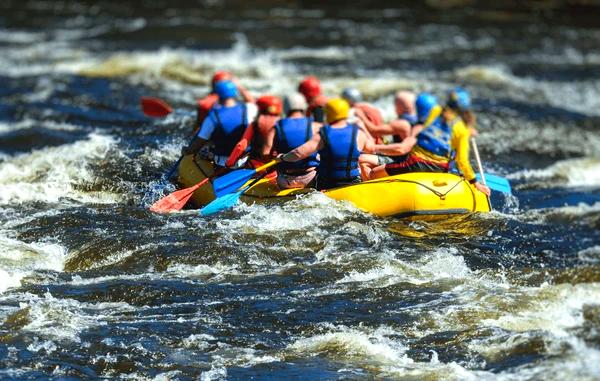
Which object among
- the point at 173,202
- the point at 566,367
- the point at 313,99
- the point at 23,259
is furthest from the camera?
the point at 313,99

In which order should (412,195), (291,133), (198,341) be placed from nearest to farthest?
(198,341) → (412,195) → (291,133)

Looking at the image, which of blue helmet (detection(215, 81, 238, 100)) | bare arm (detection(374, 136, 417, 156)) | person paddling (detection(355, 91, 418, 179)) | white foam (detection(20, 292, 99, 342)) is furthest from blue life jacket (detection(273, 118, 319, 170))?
white foam (detection(20, 292, 99, 342))

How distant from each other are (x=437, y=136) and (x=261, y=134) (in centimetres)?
182

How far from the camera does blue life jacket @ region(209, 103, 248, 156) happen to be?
962 cm

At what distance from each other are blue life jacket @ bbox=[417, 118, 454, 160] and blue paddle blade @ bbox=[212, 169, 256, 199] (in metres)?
1.82

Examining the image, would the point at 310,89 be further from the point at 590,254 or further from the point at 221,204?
the point at 590,254

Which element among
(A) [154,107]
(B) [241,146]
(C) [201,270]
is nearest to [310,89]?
(B) [241,146]

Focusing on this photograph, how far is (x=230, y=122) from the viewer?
962 cm

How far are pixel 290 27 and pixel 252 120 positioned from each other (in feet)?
52.9

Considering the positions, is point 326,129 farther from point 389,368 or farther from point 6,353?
point 6,353

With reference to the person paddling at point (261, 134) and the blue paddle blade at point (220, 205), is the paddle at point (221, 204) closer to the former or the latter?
the blue paddle blade at point (220, 205)

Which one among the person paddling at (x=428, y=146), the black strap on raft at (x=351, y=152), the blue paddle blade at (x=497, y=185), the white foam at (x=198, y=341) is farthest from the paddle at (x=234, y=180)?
the white foam at (x=198, y=341)

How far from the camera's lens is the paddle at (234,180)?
930cm

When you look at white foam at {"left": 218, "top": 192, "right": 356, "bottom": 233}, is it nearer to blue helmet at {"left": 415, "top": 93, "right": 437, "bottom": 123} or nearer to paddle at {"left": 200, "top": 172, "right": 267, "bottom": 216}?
paddle at {"left": 200, "top": 172, "right": 267, "bottom": 216}
